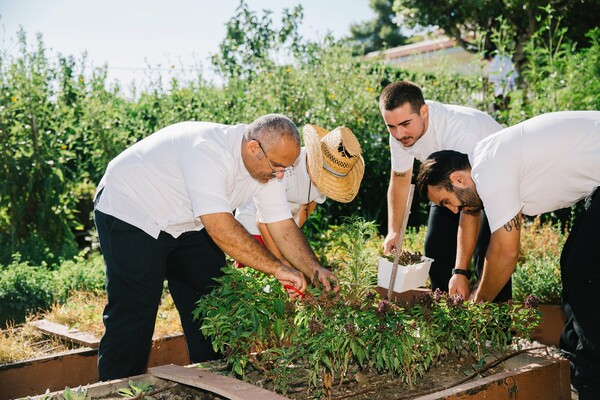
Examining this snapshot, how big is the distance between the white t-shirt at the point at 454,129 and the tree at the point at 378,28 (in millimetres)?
35907

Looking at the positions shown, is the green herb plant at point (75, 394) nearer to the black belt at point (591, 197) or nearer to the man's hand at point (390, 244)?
the man's hand at point (390, 244)

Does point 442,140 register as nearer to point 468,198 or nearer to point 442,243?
point 442,243

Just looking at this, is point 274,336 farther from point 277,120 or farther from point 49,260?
point 49,260

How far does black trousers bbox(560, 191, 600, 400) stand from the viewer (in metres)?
2.96

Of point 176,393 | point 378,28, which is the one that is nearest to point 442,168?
point 176,393

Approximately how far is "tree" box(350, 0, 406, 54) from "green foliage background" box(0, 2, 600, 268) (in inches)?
1255

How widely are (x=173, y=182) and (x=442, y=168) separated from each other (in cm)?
130

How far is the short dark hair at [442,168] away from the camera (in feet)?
10.7

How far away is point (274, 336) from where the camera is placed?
10.9 ft

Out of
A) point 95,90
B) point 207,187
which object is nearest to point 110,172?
point 207,187

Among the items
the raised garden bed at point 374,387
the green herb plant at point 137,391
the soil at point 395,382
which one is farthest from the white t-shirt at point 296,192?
the green herb plant at point 137,391

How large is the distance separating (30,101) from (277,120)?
4714 millimetres

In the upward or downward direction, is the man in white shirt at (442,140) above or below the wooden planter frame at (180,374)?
above

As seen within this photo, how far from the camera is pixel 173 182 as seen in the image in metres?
3.41
